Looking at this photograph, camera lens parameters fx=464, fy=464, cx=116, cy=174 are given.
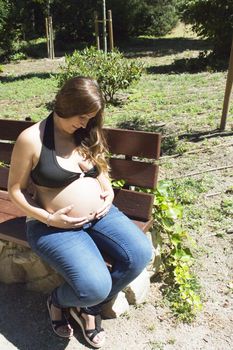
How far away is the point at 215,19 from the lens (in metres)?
12.8

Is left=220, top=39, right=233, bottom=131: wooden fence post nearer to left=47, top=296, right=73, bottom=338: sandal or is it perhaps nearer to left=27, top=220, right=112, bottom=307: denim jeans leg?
Answer: left=27, top=220, right=112, bottom=307: denim jeans leg

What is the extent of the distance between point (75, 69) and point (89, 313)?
6.76 meters

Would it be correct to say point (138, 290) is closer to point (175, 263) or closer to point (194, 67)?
point (175, 263)

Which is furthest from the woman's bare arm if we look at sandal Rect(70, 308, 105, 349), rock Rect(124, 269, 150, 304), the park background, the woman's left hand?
the park background

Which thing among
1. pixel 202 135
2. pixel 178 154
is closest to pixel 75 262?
pixel 178 154

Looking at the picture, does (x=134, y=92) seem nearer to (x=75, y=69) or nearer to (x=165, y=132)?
(x=75, y=69)

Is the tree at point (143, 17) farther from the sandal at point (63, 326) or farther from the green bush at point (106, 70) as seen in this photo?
the sandal at point (63, 326)

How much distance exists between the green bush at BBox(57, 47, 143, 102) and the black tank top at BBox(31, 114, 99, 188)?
5.91 metres

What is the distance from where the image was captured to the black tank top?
265 centimetres

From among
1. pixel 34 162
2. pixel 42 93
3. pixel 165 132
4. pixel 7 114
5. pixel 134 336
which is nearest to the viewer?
pixel 34 162

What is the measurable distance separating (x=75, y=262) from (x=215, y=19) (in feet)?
38.6

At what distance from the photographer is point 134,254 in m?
2.66

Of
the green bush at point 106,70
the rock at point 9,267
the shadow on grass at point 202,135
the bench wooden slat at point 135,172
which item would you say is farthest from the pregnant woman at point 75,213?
the green bush at point 106,70

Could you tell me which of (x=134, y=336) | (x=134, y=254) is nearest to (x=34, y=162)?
(x=134, y=254)
